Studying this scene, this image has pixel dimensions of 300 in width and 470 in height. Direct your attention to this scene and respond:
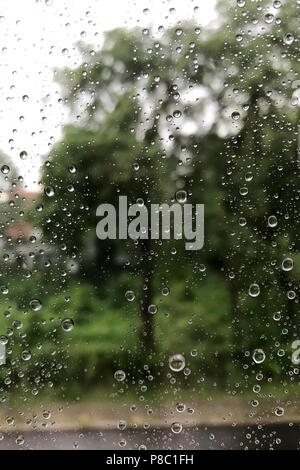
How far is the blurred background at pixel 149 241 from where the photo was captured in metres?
1.03

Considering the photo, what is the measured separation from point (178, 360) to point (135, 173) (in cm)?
48

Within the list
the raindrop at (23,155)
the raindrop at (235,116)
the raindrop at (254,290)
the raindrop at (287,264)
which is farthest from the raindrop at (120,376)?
the raindrop at (235,116)

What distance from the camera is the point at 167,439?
1044mm

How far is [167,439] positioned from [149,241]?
49cm

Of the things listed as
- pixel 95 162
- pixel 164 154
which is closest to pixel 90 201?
pixel 95 162

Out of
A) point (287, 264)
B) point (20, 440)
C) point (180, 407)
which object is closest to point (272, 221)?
point (287, 264)

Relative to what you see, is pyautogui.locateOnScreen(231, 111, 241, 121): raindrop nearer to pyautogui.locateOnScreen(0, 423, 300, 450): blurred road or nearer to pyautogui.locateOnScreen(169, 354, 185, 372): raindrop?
pyautogui.locateOnScreen(169, 354, 185, 372): raindrop

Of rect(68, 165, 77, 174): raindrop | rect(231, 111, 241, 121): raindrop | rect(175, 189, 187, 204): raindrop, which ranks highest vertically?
rect(231, 111, 241, 121): raindrop

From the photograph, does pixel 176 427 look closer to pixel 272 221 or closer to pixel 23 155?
pixel 272 221

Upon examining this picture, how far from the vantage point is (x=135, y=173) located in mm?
1059

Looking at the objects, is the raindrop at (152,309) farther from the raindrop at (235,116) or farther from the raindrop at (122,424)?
the raindrop at (235,116)

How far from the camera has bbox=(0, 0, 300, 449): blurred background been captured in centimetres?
103

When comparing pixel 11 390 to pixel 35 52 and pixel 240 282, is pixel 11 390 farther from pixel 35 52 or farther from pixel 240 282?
pixel 35 52

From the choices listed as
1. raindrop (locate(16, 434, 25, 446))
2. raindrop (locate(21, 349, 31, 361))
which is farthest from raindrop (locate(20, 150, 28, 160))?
raindrop (locate(16, 434, 25, 446))
